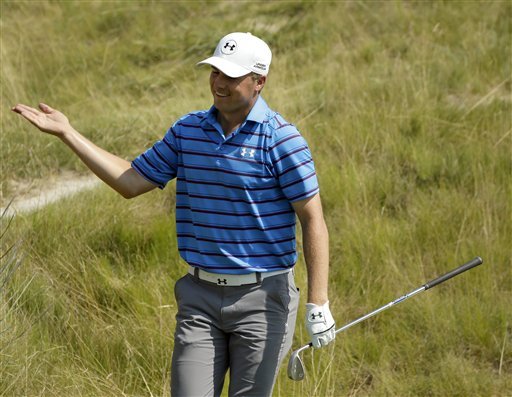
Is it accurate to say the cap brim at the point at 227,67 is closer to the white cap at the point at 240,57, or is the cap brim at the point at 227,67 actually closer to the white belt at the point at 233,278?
the white cap at the point at 240,57

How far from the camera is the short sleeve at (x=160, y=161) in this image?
12.6ft

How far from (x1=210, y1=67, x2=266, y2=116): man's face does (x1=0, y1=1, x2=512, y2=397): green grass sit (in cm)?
155

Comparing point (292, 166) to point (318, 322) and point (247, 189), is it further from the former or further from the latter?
point (318, 322)

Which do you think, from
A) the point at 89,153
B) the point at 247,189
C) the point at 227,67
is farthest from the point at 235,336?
the point at 227,67

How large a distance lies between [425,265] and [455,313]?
2.01 feet

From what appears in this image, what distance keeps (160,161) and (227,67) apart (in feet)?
1.60

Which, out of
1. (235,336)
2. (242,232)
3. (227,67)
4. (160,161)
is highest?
(227,67)

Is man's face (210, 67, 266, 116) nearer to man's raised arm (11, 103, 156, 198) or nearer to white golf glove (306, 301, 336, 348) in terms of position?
man's raised arm (11, 103, 156, 198)

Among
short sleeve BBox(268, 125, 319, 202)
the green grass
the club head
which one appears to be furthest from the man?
the green grass

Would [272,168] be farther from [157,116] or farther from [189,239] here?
[157,116]

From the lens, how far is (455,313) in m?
5.69

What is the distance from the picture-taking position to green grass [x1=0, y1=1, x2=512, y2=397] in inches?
202

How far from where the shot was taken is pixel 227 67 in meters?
3.64

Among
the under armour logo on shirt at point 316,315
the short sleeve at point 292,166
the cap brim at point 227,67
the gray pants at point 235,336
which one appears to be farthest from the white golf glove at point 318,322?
the cap brim at point 227,67
